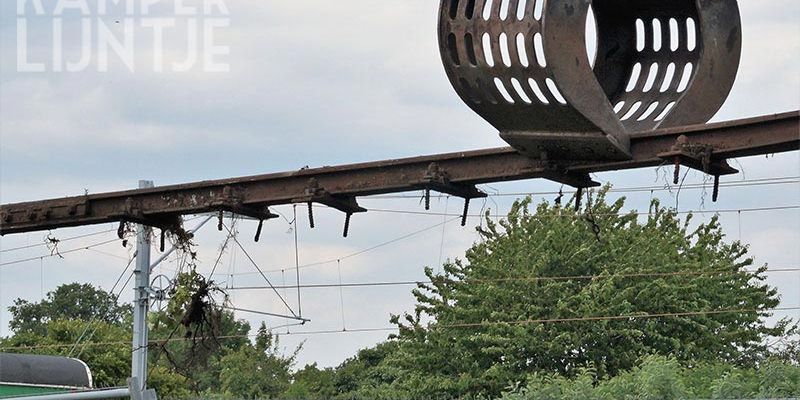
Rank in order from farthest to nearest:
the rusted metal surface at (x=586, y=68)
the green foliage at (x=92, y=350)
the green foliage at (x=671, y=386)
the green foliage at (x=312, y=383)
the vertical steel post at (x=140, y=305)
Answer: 1. the green foliage at (x=312, y=383)
2. the green foliage at (x=92, y=350)
3. the vertical steel post at (x=140, y=305)
4. the green foliage at (x=671, y=386)
5. the rusted metal surface at (x=586, y=68)

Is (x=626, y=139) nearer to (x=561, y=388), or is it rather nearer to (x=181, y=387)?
(x=561, y=388)

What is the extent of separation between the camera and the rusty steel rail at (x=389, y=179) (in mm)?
10375

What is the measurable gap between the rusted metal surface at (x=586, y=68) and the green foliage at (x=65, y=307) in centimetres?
6285

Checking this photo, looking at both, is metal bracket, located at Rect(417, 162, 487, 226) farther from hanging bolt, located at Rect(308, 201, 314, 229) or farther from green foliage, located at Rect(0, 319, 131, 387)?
green foliage, located at Rect(0, 319, 131, 387)

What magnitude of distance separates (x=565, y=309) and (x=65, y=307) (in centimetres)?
4243

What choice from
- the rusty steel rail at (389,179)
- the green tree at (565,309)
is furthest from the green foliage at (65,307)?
the rusty steel rail at (389,179)

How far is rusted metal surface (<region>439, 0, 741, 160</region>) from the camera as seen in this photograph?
10352 millimetres

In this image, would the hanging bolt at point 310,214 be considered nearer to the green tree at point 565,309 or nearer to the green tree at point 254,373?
the green tree at point 565,309

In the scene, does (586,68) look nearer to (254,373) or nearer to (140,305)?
(140,305)

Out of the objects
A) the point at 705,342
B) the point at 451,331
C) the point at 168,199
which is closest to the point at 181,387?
the point at 451,331

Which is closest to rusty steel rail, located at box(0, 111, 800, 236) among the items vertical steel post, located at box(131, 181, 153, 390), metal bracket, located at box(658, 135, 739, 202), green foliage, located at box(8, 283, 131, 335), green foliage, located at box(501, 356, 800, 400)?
metal bracket, located at box(658, 135, 739, 202)

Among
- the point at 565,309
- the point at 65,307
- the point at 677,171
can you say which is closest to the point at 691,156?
the point at 677,171

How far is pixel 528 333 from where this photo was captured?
4028cm

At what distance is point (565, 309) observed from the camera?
40312mm
